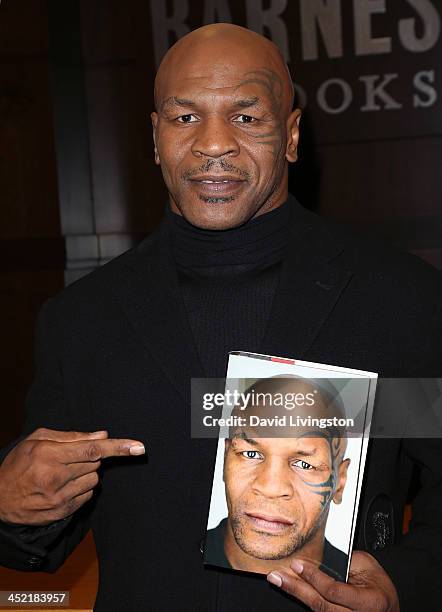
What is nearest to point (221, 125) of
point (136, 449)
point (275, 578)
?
point (136, 449)

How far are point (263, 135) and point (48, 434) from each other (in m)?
0.44

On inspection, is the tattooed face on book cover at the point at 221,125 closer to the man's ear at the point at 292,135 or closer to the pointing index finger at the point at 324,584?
the man's ear at the point at 292,135

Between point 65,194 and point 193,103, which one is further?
point 65,194

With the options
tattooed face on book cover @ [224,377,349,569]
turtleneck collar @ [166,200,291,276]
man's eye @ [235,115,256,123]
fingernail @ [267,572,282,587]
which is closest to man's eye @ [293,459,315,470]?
tattooed face on book cover @ [224,377,349,569]

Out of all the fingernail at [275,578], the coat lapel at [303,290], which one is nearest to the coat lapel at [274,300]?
the coat lapel at [303,290]

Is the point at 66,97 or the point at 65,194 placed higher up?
the point at 66,97

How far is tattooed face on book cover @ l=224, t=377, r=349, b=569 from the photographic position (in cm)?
83

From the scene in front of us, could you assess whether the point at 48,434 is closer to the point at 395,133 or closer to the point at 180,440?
the point at 180,440

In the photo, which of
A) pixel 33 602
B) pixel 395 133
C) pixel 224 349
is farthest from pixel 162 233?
pixel 395 133

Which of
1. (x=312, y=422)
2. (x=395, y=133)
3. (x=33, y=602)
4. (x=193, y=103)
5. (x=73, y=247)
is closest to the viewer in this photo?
(x=312, y=422)

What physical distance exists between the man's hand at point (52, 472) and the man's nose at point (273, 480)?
0.12 metres

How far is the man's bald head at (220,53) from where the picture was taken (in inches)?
39.7

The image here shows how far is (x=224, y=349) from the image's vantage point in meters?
1.02

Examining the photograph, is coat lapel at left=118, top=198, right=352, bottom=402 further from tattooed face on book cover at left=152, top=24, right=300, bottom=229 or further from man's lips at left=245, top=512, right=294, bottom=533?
man's lips at left=245, top=512, right=294, bottom=533
